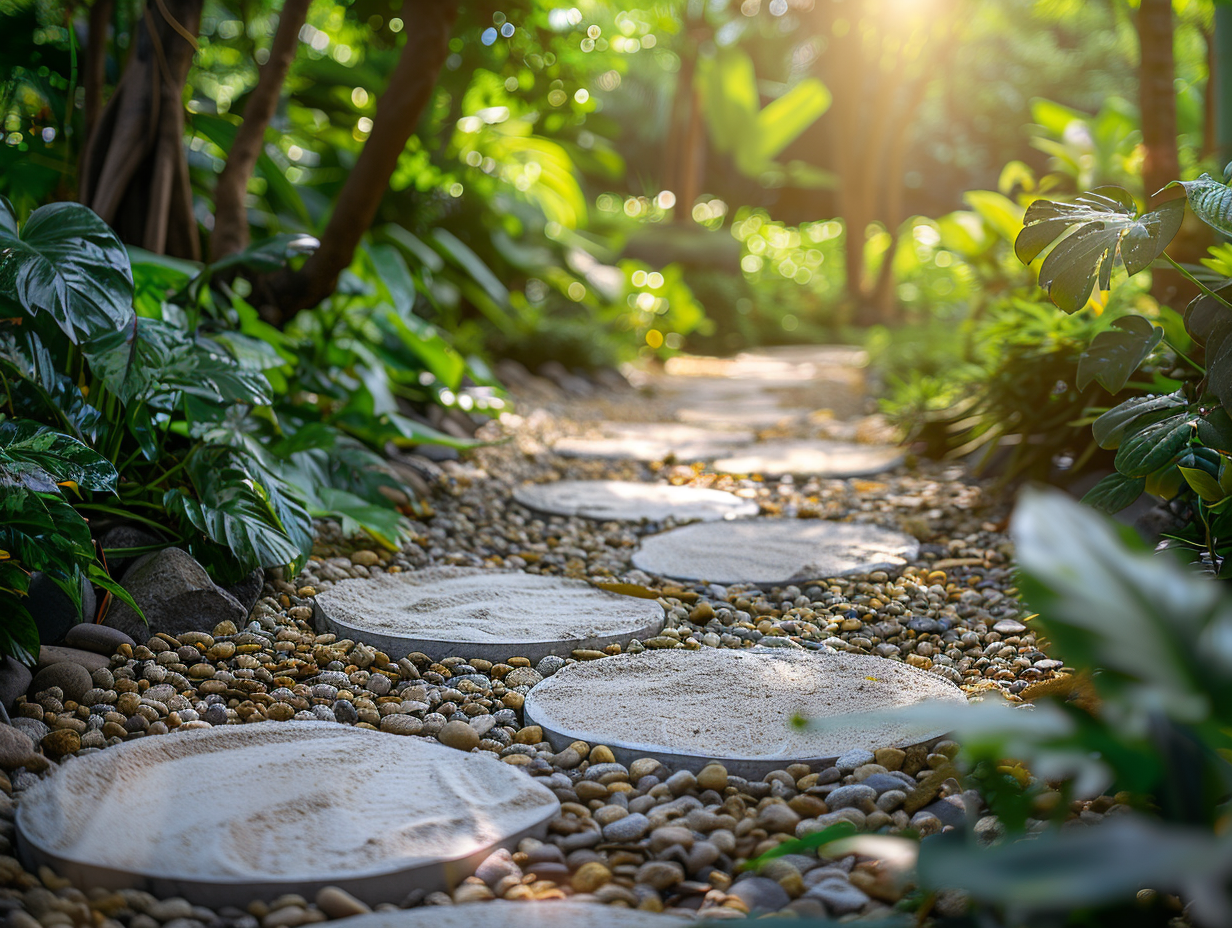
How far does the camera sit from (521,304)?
18.4ft

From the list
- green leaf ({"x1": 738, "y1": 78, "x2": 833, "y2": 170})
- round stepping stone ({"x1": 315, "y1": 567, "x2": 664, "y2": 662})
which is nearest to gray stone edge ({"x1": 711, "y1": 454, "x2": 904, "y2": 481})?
round stepping stone ({"x1": 315, "y1": 567, "x2": 664, "y2": 662})

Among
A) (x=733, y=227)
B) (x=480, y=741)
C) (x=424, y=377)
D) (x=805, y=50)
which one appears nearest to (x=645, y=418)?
(x=424, y=377)

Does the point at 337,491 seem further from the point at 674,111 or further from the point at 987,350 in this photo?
the point at 674,111

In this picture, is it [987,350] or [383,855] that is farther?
[987,350]

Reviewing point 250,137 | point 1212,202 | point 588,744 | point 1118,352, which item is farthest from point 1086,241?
point 250,137

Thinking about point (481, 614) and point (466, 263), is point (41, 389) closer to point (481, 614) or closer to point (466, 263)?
point (481, 614)

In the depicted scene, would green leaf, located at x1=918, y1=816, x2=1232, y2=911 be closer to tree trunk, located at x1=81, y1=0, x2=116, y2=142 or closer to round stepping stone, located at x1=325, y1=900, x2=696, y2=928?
round stepping stone, located at x1=325, y1=900, x2=696, y2=928

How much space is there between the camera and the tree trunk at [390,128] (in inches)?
101

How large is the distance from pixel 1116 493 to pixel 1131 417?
0.13 meters

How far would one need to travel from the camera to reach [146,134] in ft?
8.00

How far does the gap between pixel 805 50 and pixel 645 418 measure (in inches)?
523

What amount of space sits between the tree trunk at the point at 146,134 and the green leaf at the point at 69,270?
0.92m

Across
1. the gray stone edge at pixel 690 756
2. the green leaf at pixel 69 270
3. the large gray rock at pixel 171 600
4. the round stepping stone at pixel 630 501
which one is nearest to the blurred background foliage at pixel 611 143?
the green leaf at pixel 69 270

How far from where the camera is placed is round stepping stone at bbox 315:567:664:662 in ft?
5.19
